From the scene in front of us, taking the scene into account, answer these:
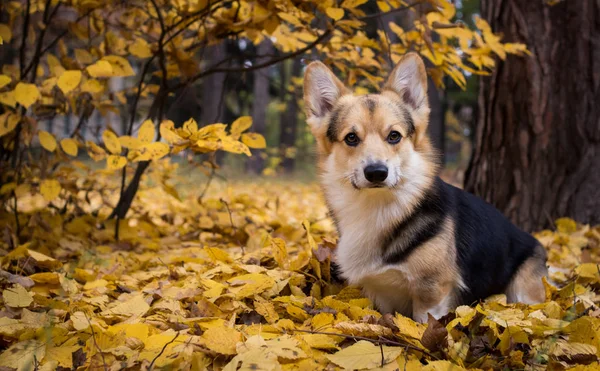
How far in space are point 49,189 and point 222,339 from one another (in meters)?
1.92

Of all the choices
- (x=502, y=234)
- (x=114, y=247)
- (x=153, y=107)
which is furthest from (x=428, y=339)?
(x=153, y=107)

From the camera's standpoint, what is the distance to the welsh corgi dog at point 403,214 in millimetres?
2623

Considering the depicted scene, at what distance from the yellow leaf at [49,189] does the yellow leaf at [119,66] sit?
85 centimetres

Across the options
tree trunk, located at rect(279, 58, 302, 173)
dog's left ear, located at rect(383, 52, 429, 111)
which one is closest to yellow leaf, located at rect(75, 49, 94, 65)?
dog's left ear, located at rect(383, 52, 429, 111)

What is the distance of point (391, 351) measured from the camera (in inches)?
A: 83.0

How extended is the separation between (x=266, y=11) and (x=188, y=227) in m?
2.25

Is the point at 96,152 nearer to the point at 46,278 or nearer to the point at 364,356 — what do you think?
the point at 46,278

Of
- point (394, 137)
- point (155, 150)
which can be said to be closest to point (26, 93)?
point (155, 150)

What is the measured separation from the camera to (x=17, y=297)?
242cm

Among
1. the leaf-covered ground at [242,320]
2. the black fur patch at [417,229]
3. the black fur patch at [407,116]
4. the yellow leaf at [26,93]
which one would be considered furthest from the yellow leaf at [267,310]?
the yellow leaf at [26,93]

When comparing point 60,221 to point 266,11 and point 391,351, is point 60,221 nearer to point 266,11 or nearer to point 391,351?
point 266,11

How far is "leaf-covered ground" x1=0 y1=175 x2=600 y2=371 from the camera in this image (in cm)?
206

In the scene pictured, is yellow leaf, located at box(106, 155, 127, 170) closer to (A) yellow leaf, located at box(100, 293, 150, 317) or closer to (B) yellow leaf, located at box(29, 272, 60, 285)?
(B) yellow leaf, located at box(29, 272, 60, 285)

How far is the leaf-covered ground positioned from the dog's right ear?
0.76 m
